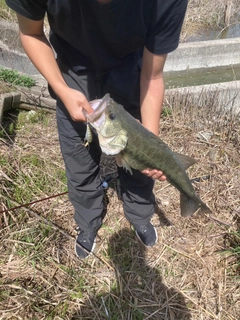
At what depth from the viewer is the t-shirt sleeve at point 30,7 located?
1.81 meters

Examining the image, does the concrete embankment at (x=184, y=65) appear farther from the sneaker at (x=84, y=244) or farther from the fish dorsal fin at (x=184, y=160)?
the fish dorsal fin at (x=184, y=160)

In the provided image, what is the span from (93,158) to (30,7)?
115 centimetres

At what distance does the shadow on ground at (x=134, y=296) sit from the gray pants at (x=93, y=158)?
345mm

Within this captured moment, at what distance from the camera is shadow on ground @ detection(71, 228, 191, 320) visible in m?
2.48

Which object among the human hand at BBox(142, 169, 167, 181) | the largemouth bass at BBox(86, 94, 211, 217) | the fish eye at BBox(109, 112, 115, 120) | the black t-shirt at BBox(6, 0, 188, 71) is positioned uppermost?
the black t-shirt at BBox(6, 0, 188, 71)

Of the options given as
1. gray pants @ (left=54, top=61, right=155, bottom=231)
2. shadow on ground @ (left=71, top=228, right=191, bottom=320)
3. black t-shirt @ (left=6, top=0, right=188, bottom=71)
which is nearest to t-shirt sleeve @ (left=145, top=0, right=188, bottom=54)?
black t-shirt @ (left=6, top=0, right=188, bottom=71)

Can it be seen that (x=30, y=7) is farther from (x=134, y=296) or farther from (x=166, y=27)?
(x=134, y=296)

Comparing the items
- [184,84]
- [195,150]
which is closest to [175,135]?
[195,150]

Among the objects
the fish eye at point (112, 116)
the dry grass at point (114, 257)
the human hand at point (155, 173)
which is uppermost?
the fish eye at point (112, 116)

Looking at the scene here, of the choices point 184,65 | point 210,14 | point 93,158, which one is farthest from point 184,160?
point 210,14

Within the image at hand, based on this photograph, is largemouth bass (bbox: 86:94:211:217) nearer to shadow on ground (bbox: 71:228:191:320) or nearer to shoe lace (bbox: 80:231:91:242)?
shadow on ground (bbox: 71:228:191:320)

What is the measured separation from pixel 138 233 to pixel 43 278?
92 cm

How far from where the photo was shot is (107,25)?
73.3 inches

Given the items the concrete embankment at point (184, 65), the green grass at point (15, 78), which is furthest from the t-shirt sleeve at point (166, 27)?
the green grass at point (15, 78)
